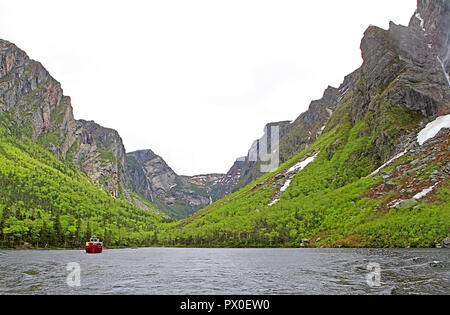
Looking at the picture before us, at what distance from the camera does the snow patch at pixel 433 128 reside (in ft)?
564

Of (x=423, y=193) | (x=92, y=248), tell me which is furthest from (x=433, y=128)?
Result: (x=92, y=248)

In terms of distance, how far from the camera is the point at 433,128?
587 ft

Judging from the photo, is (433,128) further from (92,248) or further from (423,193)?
(92,248)

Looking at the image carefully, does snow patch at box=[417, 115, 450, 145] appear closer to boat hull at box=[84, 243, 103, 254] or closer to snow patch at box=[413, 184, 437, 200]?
snow patch at box=[413, 184, 437, 200]

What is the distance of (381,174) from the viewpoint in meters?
A: 172

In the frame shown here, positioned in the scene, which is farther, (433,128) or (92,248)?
(433,128)

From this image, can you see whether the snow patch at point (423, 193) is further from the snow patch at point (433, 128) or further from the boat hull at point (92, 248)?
the boat hull at point (92, 248)

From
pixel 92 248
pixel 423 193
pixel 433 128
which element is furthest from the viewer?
pixel 433 128

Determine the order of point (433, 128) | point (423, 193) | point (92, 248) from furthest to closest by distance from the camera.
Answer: point (433, 128)
point (423, 193)
point (92, 248)

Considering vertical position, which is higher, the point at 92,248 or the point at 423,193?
the point at 423,193

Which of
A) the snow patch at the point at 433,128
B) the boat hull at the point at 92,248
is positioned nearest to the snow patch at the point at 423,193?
the snow patch at the point at 433,128

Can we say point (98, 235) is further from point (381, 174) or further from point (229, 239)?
point (381, 174)
